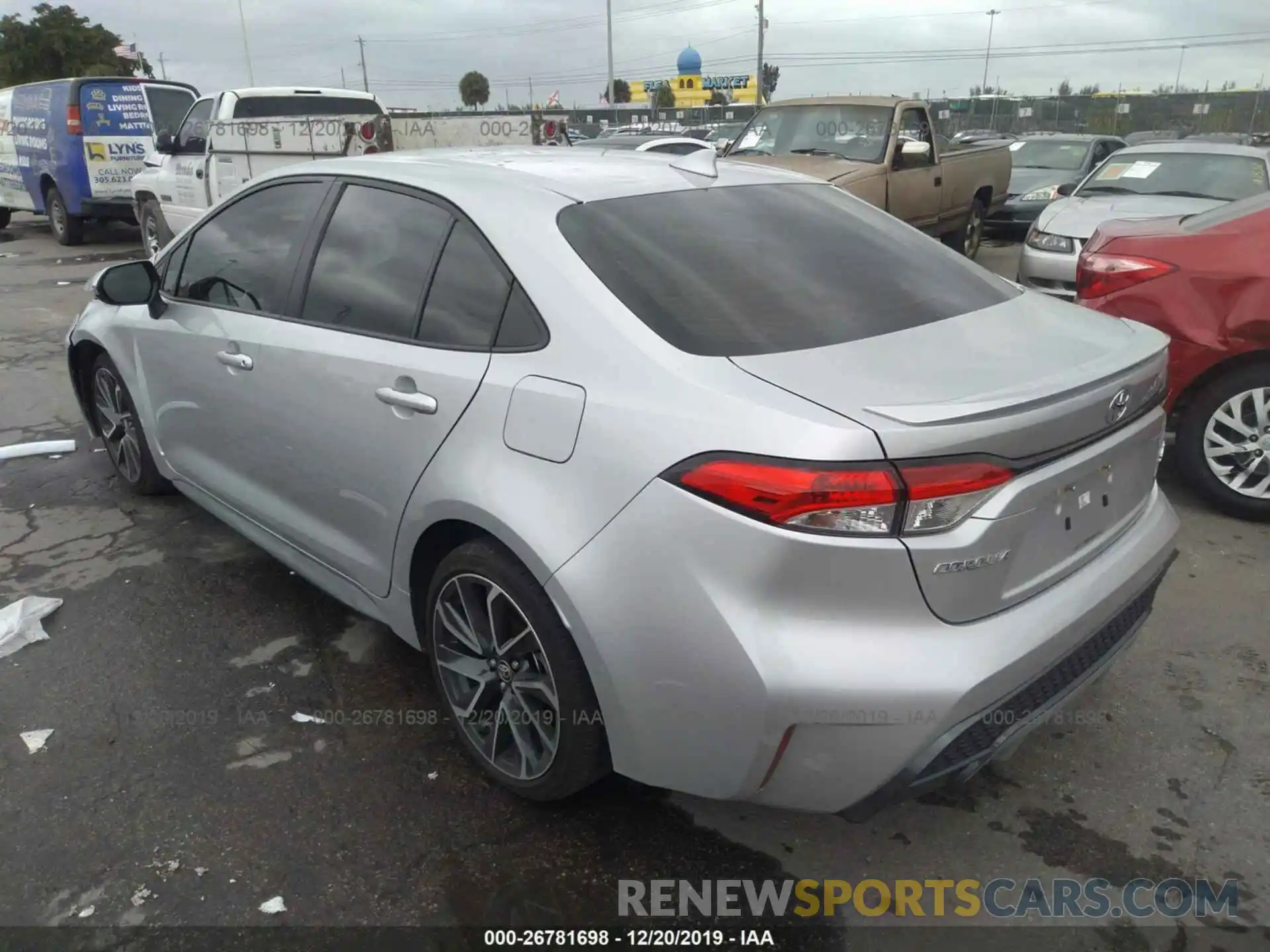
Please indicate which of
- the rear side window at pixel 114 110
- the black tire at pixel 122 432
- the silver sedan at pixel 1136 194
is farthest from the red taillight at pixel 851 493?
the rear side window at pixel 114 110

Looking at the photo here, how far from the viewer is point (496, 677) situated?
8.49ft

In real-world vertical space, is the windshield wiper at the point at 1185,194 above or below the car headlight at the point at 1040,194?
above

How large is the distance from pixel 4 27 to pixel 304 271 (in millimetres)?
41090

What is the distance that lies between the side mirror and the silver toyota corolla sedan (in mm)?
782

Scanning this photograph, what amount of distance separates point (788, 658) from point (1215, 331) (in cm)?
341

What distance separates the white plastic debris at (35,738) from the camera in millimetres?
2914

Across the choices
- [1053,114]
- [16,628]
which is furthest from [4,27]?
[16,628]

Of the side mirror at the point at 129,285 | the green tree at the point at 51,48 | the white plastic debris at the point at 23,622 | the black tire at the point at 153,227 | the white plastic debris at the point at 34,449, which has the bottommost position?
the white plastic debris at the point at 23,622

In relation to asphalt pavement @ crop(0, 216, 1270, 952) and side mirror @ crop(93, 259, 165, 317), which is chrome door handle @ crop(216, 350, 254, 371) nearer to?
asphalt pavement @ crop(0, 216, 1270, 952)

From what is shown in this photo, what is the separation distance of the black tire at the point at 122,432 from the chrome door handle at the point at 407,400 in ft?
7.07

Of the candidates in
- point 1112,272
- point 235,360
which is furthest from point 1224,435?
point 235,360

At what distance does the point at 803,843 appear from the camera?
251 cm

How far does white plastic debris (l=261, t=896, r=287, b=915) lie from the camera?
7.55 feet

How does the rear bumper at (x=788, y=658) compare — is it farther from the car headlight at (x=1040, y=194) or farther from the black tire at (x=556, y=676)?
the car headlight at (x=1040, y=194)
